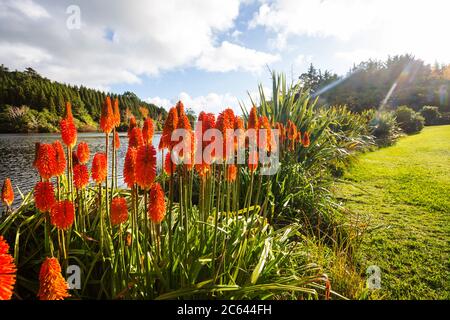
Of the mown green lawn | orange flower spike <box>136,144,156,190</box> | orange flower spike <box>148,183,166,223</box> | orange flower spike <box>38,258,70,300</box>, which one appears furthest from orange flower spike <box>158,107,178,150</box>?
the mown green lawn

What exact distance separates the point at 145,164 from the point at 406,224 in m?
4.67

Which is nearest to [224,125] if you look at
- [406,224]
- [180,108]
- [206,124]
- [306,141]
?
[206,124]

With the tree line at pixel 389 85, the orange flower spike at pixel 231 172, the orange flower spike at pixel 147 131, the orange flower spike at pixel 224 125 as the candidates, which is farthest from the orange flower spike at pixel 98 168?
the tree line at pixel 389 85

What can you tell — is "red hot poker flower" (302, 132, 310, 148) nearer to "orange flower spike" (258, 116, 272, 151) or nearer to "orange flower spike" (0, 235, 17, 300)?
"orange flower spike" (258, 116, 272, 151)

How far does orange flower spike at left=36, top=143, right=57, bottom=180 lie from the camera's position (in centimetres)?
138

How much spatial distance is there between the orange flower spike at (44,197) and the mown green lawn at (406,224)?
2.38 metres

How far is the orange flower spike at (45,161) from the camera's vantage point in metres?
1.38

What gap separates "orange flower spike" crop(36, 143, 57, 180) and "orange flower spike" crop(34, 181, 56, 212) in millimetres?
65

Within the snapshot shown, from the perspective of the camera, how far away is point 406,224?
4.36 meters

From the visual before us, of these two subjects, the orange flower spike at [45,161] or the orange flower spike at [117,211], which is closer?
the orange flower spike at [45,161]

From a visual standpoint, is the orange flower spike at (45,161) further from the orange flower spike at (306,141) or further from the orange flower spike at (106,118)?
the orange flower spike at (306,141)

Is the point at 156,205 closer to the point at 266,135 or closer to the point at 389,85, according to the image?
the point at 266,135
